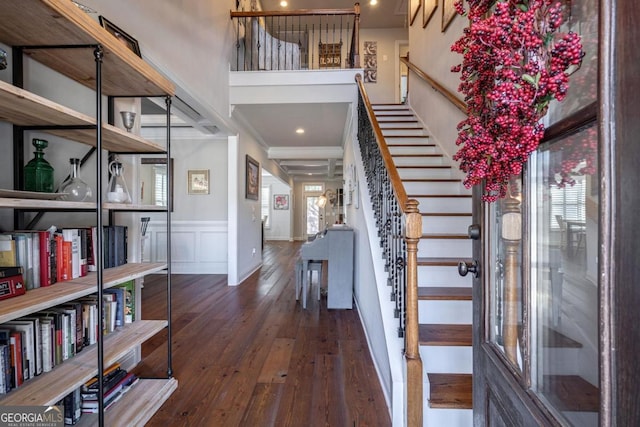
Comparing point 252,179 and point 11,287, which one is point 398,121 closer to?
point 252,179

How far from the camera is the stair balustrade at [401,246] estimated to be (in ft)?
4.80

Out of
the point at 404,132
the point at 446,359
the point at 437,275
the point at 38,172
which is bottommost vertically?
the point at 446,359

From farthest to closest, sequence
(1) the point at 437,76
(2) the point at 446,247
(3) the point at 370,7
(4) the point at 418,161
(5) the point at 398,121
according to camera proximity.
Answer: (3) the point at 370,7
(5) the point at 398,121
(1) the point at 437,76
(4) the point at 418,161
(2) the point at 446,247

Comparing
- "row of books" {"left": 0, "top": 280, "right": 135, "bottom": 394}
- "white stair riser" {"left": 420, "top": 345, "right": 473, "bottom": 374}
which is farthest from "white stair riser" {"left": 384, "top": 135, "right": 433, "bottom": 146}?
"row of books" {"left": 0, "top": 280, "right": 135, "bottom": 394}

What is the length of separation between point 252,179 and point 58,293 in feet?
14.2

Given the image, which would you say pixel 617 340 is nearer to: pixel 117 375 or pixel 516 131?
pixel 516 131

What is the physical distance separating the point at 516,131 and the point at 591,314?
38 cm

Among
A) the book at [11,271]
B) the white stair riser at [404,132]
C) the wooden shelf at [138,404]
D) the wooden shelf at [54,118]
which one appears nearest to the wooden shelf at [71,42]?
the wooden shelf at [54,118]

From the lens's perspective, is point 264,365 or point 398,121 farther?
point 398,121

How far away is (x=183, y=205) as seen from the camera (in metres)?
5.27

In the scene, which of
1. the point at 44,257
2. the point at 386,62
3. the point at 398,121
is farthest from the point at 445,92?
the point at 386,62

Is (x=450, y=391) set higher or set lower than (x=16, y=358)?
lower

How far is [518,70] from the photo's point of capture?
2.08 feet

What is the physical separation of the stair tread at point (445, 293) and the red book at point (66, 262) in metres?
1.99
